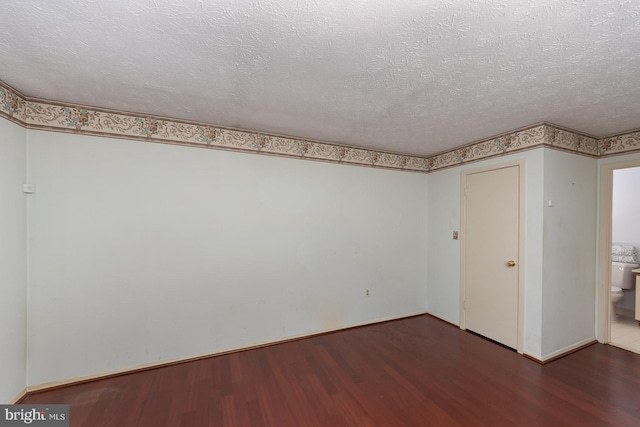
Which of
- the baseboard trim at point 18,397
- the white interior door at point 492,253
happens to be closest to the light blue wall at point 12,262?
the baseboard trim at point 18,397

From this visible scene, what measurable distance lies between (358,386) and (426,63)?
2.47 metres

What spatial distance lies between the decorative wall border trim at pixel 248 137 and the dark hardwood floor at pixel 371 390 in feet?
7.05

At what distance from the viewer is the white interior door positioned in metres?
2.75

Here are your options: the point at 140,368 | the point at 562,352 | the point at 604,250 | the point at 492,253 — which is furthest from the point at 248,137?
the point at 604,250

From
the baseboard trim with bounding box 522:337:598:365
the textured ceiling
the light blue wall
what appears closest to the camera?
the textured ceiling

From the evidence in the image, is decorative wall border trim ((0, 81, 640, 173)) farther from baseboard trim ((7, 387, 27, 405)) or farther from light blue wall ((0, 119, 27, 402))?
baseboard trim ((7, 387, 27, 405))

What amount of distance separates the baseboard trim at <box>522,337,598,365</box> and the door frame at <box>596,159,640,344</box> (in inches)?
7.6

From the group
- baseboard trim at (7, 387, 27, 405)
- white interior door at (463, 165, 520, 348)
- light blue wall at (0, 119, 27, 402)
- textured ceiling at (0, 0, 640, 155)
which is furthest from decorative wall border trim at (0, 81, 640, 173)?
baseboard trim at (7, 387, 27, 405)

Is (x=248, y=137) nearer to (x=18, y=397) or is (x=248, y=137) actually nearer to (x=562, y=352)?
(x=18, y=397)

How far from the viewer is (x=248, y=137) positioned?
2.76m

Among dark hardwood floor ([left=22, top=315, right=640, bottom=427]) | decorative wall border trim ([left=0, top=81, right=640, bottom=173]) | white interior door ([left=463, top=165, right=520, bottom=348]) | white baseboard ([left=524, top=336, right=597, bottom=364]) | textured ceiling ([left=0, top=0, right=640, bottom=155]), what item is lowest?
dark hardwood floor ([left=22, top=315, right=640, bottom=427])

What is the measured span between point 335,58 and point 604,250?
3654mm

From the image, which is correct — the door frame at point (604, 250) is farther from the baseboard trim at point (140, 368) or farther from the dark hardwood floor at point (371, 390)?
the baseboard trim at point (140, 368)

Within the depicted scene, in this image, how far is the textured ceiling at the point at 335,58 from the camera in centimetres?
116
